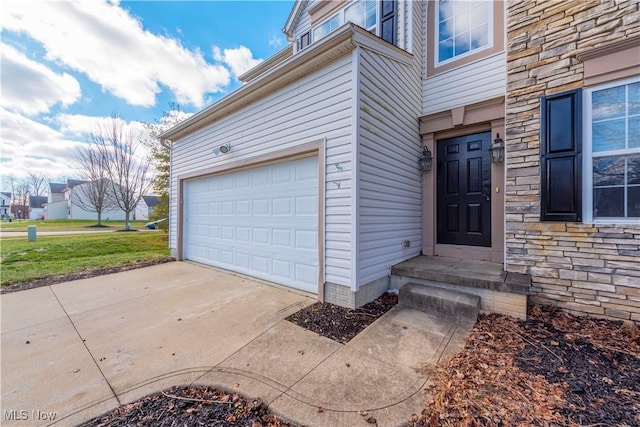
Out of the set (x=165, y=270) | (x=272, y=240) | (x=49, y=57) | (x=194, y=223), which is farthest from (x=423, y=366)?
(x=49, y=57)

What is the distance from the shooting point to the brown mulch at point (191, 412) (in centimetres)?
158

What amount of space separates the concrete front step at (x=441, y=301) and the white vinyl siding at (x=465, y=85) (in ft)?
11.0

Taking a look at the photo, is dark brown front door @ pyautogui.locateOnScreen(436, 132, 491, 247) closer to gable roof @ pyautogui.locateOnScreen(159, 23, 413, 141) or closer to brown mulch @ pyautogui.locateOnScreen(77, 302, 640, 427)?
gable roof @ pyautogui.locateOnScreen(159, 23, 413, 141)

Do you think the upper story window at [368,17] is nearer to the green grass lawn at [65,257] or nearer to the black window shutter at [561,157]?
the black window shutter at [561,157]

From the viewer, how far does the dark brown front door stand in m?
4.30

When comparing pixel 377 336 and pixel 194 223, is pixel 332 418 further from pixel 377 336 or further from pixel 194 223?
pixel 194 223

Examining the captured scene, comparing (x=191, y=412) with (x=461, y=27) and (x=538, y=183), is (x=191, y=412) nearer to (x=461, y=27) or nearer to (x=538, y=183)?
(x=538, y=183)

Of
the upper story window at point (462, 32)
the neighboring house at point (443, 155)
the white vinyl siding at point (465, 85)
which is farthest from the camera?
the upper story window at point (462, 32)

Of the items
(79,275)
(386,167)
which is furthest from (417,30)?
(79,275)

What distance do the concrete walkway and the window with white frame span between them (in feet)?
7.69

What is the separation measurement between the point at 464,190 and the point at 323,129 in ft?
9.45

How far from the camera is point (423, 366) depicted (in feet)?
6.91

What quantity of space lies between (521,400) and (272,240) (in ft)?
12.3

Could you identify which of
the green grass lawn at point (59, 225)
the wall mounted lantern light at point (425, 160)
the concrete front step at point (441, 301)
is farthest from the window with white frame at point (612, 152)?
the green grass lawn at point (59, 225)
